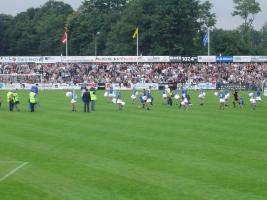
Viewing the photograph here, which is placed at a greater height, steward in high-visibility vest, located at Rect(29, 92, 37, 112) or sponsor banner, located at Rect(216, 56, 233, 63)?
sponsor banner, located at Rect(216, 56, 233, 63)

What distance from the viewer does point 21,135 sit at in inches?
1200

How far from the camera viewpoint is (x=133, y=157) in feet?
77.9

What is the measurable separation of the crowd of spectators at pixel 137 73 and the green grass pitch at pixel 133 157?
46.1 metres

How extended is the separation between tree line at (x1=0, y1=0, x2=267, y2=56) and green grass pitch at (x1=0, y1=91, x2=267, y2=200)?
7559 centimetres

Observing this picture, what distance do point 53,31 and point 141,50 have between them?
23.7 meters

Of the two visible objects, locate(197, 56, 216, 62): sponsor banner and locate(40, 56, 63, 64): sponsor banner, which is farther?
locate(197, 56, 216, 62): sponsor banner

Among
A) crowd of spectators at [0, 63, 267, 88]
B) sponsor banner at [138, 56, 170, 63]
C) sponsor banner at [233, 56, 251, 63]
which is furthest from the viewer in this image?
sponsor banner at [233, 56, 251, 63]

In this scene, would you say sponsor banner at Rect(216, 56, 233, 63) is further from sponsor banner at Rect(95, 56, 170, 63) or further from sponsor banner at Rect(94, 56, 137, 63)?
sponsor banner at Rect(94, 56, 137, 63)

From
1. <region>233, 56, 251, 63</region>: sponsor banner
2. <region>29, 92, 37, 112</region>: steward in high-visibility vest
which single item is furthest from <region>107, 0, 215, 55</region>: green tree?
<region>29, 92, 37, 112</region>: steward in high-visibility vest

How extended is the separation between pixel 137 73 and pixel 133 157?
66.0 m

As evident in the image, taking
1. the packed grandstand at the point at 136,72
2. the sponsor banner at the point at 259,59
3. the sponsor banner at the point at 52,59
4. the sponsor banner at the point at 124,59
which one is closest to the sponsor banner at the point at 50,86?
the packed grandstand at the point at 136,72

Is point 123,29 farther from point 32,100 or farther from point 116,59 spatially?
point 32,100

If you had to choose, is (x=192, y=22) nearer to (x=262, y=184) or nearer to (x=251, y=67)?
(x=251, y=67)

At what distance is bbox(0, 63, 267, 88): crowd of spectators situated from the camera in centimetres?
8638
